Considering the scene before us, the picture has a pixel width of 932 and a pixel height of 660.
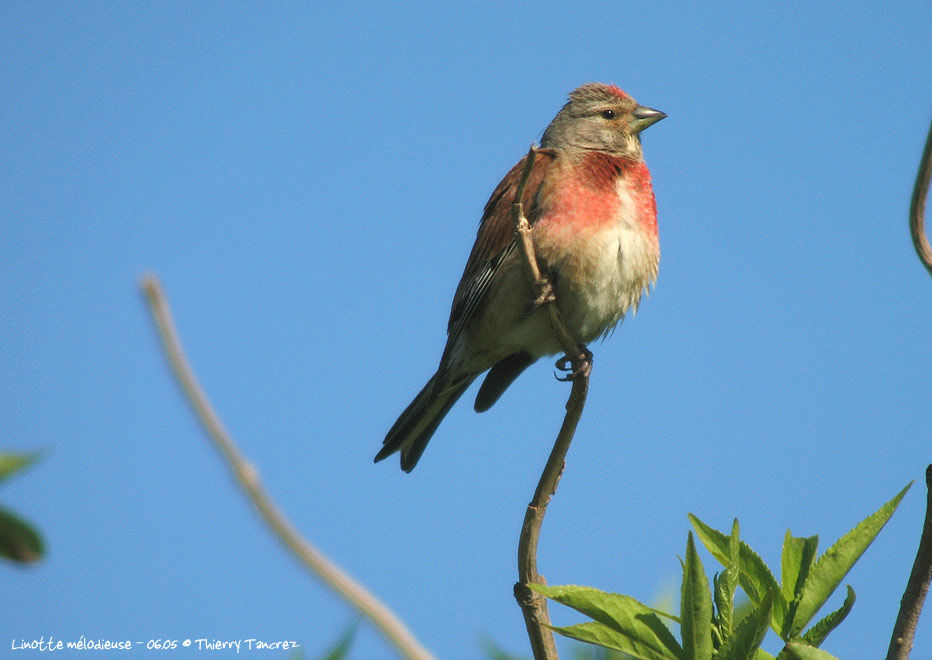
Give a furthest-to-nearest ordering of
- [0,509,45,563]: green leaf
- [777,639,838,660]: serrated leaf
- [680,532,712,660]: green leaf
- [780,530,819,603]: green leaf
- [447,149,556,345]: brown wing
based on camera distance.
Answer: [447,149,556,345]: brown wing < [780,530,819,603]: green leaf < [680,532,712,660]: green leaf < [777,639,838,660]: serrated leaf < [0,509,45,563]: green leaf

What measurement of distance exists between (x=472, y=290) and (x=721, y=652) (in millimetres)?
3610

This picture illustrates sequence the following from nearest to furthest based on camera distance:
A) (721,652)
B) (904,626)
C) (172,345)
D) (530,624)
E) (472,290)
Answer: (172,345) → (904,626) → (721,652) → (530,624) → (472,290)

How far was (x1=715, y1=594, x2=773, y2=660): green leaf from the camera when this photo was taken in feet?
6.79

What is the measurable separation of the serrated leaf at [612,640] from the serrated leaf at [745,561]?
0.28 m

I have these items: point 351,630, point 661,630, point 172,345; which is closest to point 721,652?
point 661,630

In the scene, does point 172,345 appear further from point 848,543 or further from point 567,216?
point 567,216

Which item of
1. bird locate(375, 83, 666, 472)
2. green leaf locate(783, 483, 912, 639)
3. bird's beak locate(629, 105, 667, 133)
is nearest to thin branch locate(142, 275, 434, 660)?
green leaf locate(783, 483, 912, 639)

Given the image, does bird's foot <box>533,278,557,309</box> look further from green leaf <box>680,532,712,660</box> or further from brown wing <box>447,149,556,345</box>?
green leaf <box>680,532,712,660</box>

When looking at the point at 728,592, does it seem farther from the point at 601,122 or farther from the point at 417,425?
the point at 601,122

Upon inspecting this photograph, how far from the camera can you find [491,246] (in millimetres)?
5633

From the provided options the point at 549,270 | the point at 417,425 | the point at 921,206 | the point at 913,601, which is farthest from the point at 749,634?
the point at 417,425

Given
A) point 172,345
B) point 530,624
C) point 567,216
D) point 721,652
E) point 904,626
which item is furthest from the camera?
point 567,216

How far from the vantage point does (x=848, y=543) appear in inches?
88.1

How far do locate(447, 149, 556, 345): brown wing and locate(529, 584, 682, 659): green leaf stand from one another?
3249 millimetres
